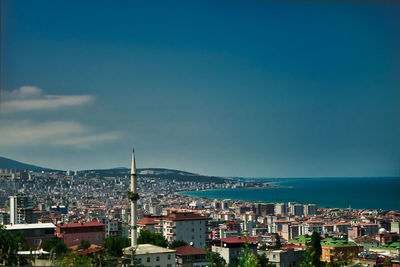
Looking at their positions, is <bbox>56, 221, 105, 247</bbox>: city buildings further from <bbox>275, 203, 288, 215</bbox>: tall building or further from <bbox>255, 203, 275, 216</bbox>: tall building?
<bbox>275, 203, 288, 215</bbox>: tall building

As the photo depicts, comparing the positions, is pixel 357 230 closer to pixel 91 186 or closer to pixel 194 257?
pixel 194 257

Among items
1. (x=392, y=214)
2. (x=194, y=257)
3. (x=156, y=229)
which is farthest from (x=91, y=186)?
(x=194, y=257)

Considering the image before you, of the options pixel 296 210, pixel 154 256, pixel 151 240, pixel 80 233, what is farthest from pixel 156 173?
pixel 154 256

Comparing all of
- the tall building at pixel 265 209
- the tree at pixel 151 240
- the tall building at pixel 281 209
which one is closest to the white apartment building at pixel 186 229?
the tree at pixel 151 240

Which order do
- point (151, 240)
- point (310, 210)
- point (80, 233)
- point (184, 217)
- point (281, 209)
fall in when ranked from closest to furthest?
1. point (151, 240)
2. point (80, 233)
3. point (184, 217)
4. point (310, 210)
5. point (281, 209)

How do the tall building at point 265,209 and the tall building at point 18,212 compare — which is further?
the tall building at point 265,209

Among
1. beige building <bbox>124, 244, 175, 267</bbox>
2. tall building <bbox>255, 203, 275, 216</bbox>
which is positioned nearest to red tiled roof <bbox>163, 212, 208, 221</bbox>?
Result: beige building <bbox>124, 244, 175, 267</bbox>

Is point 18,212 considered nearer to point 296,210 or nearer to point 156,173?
point 296,210

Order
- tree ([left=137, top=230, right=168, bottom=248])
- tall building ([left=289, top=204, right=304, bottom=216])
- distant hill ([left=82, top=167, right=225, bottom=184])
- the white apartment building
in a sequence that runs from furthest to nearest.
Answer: distant hill ([left=82, top=167, right=225, bottom=184]) < tall building ([left=289, top=204, right=304, bottom=216]) < the white apartment building < tree ([left=137, top=230, right=168, bottom=248])

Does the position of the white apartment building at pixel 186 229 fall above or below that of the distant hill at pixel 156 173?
below

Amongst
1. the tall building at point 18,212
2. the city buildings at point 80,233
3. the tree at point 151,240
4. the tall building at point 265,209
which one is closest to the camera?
the tree at point 151,240

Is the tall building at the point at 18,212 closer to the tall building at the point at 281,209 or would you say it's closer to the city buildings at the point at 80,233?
the city buildings at the point at 80,233
